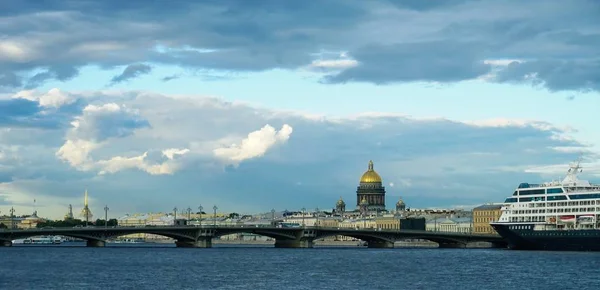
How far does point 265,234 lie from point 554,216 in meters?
36.6

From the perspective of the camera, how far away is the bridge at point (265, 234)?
13775 cm

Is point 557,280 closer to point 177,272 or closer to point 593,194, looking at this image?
point 177,272

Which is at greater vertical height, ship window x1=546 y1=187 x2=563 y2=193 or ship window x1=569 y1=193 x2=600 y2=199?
ship window x1=546 y1=187 x2=563 y2=193

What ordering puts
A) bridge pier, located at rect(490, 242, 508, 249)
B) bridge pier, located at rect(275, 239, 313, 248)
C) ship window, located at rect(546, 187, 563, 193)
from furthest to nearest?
bridge pier, located at rect(490, 242, 508, 249)
bridge pier, located at rect(275, 239, 313, 248)
ship window, located at rect(546, 187, 563, 193)

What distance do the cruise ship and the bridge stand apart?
61.3 ft

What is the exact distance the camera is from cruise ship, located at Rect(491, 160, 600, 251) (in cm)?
12175

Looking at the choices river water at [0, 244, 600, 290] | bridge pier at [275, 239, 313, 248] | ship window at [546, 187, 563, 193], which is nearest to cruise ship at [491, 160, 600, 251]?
ship window at [546, 187, 563, 193]

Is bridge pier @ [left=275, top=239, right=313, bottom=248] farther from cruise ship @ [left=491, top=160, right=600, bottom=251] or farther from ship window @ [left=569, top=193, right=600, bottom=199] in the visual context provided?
ship window @ [left=569, top=193, right=600, bottom=199]

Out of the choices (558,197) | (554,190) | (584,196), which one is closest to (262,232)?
(554,190)

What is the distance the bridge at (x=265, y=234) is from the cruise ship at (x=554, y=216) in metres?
18.7

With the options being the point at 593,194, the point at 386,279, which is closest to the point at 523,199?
the point at 593,194

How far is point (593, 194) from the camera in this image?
12494 cm

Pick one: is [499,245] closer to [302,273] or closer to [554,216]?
[554,216]

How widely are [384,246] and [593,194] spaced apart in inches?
1646
